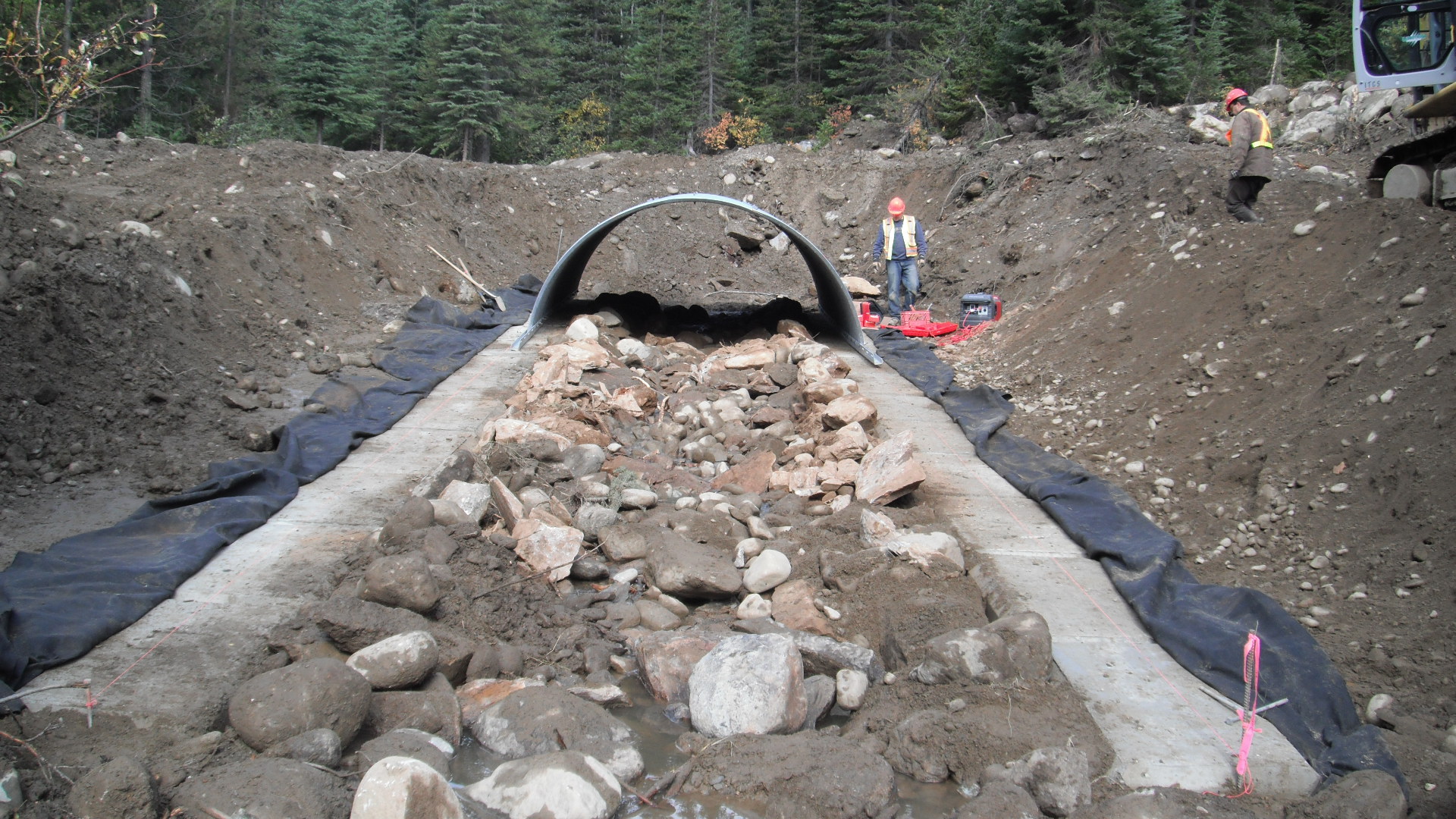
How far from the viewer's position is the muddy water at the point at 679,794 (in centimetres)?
349

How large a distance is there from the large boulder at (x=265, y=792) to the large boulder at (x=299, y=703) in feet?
0.78

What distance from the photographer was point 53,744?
130 inches

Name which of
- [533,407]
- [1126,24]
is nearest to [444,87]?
[1126,24]

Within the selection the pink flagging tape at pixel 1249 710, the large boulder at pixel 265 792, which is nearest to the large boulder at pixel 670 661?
the large boulder at pixel 265 792

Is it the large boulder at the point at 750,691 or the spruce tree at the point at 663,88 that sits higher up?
the spruce tree at the point at 663,88

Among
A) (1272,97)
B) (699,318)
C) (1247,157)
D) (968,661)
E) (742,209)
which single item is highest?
(1272,97)

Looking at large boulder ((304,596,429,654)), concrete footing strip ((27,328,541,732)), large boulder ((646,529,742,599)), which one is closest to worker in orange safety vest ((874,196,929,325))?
concrete footing strip ((27,328,541,732))

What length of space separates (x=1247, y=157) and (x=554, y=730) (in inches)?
356

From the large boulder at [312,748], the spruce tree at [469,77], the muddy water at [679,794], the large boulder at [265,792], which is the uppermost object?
the spruce tree at [469,77]

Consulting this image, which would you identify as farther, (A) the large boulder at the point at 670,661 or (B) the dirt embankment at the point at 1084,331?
(B) the dirt embankment at the point at 1084,331

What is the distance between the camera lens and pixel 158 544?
5.13 meters

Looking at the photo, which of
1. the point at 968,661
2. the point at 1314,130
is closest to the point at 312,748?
the point at 968,661

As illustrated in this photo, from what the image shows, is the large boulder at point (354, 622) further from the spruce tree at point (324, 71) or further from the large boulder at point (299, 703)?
the spruce tree at point (324, 71)

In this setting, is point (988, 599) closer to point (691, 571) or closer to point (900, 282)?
point (691, 571)
